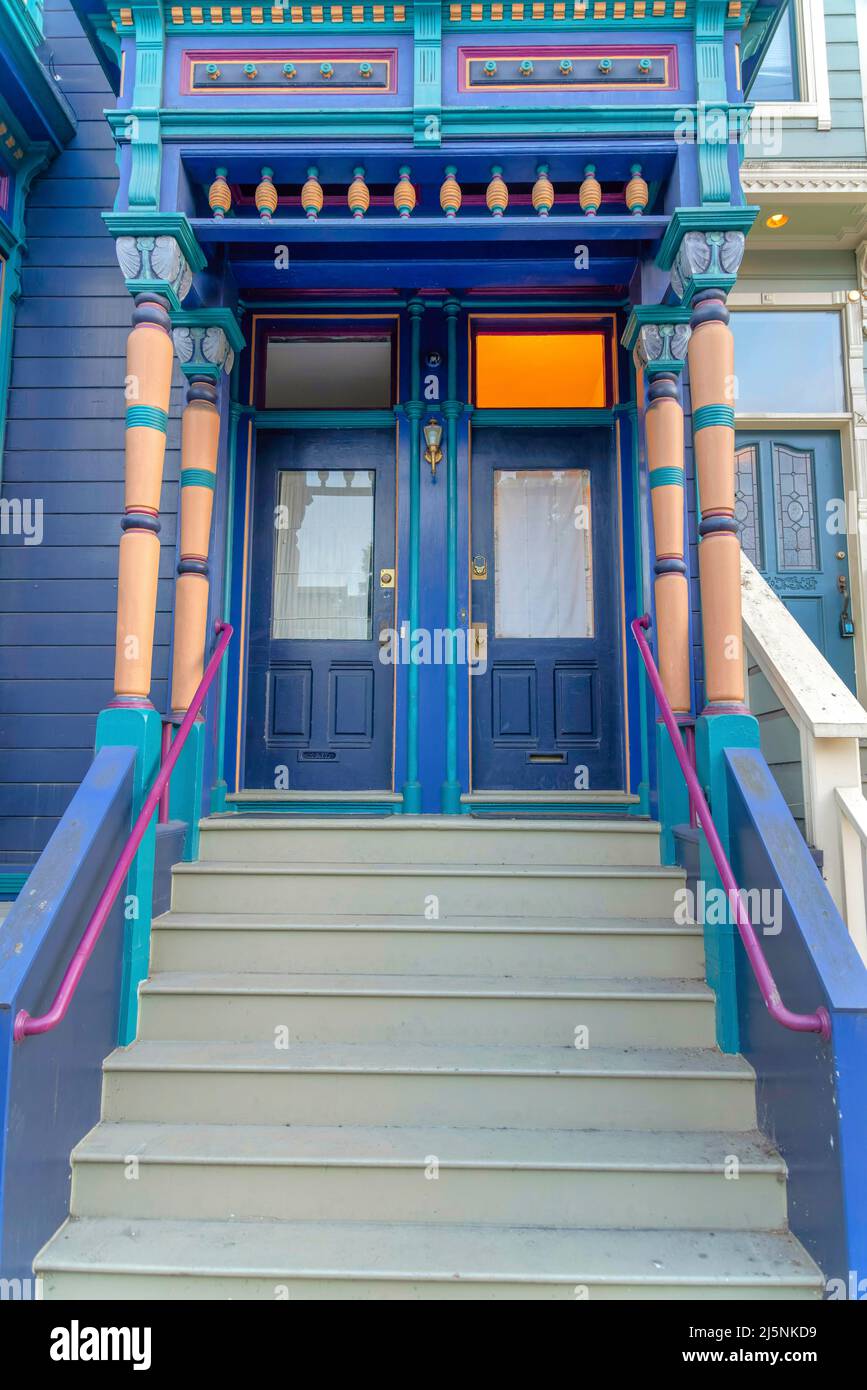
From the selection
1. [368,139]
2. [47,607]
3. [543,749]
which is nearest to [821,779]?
[543,749]

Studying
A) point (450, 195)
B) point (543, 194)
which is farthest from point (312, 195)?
point (543, 194)

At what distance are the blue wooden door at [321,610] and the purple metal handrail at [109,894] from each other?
0.91 metres

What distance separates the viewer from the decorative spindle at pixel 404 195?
11.3 ft

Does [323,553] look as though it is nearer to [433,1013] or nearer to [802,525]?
[433,1013]

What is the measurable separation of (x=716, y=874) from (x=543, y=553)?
2.29 metres

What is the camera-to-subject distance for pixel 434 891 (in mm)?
3438

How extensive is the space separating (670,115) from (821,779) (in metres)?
2.50

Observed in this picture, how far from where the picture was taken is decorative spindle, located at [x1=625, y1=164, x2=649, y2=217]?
3.48 m

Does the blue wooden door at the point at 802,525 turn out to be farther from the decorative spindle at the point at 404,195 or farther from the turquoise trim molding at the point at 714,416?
the decorative spindle at the point at 404,195

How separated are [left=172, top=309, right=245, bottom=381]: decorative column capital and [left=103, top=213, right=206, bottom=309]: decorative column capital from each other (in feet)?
2.04

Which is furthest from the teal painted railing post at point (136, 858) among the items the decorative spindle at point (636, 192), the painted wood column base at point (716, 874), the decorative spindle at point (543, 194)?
the decorative spindle at point (636, 192)

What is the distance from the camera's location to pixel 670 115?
342 centimetres

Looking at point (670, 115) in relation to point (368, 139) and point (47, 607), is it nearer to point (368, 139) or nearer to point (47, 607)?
point (368, 139)

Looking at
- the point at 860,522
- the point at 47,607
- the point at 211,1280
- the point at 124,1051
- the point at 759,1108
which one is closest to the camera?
the point at 211,1280
